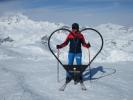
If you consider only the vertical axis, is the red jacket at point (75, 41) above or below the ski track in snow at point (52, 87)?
above

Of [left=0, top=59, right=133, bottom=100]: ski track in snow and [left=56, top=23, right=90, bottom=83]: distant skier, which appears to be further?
[left=56, top=23, right=90, bottom=83]: distant skier

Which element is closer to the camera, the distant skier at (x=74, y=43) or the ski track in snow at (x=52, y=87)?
the ski track in snow at (x=52, y=87)

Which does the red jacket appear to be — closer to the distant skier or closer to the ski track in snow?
the distant skier

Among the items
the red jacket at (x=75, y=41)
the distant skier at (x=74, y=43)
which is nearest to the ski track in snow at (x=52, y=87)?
the distant skier at (x=74, y=43)

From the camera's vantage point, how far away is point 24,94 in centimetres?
1323

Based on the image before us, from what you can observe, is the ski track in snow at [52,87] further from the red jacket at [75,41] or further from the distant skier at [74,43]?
the red jacket at [75,41]

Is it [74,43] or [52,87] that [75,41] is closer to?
[74,43]

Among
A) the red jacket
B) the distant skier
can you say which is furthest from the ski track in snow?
the red jacket

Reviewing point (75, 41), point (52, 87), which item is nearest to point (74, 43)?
point (75, 41)

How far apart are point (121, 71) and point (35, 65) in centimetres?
524

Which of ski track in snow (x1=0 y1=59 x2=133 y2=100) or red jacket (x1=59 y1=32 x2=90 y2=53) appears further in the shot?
red jacket (x1=59 y1=32 x2=90 y2=53)

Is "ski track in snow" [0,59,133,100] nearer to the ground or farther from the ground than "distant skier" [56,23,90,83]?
nearer to the ground

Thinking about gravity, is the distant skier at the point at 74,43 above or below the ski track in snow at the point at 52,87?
above

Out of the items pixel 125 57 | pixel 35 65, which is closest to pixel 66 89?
pixel 35 65
